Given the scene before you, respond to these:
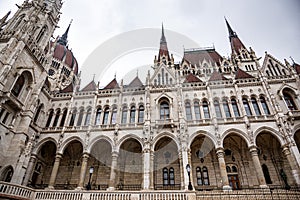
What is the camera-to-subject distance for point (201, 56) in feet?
109

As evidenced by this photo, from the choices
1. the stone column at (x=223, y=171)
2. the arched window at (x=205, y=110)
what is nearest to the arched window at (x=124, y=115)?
the arched window at (x=205, y=110)

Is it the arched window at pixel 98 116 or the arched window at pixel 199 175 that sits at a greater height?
the arched window at pixel 98 116

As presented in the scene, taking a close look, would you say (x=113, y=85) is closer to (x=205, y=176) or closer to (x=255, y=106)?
(x=205, y=176)

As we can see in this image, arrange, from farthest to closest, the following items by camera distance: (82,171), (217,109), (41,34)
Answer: (41,34), (217,109), (82,171)

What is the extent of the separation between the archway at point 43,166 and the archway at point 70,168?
1.23 m

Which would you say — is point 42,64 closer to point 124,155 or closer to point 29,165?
point 29,165

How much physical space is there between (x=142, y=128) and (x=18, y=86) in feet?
42.4

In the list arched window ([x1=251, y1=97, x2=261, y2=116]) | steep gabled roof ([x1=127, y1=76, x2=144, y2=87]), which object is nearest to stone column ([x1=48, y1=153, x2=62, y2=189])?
steep gabled roof ([x1=127, y1=76, x2=144, y2=87])

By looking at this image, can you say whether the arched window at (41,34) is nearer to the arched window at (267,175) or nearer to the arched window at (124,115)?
the arched window at (124,115)

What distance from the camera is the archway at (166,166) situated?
58.7 ft

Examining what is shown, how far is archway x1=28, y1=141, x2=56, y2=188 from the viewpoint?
18766mm

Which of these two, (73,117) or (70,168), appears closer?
(70,168)

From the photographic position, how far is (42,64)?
823 inches

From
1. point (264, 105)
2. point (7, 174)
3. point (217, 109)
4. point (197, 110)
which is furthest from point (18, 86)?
point (264, 105)
